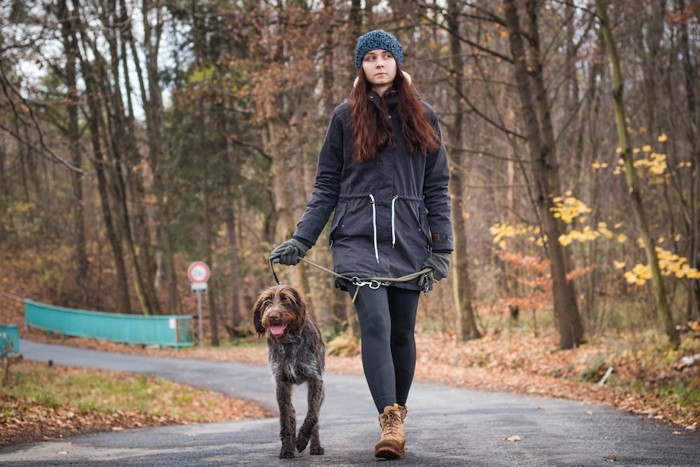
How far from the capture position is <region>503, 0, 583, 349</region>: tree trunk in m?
16.2

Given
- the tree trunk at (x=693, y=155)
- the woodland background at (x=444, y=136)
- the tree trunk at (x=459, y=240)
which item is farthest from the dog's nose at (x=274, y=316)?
the tree trunk at (x=459, y=240)

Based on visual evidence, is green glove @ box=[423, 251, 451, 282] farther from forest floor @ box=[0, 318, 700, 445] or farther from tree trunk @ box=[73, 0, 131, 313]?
tree trunk @ box=[73, 0, 131, 313]

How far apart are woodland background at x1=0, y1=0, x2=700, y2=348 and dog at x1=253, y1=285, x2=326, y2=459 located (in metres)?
6.17

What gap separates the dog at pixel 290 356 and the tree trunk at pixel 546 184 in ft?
36.7

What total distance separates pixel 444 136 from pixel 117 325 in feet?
48.7

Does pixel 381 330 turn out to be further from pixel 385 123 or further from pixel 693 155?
pixel 693 155

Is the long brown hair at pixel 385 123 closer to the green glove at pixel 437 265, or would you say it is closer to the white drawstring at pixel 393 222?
the white drawstring at pixel 393 222

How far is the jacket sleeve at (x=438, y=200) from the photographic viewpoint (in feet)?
17.2

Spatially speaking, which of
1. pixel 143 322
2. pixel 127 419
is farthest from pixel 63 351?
pixel 127 419

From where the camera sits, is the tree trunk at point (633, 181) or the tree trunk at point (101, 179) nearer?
the tree trunk at point (633, 181)

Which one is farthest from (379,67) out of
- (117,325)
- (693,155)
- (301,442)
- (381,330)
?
(117,325)

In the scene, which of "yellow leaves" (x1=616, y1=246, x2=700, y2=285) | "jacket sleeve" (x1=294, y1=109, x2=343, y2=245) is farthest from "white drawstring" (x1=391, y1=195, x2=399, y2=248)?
"yellow leaves" (x1=616, y1=246, x2=700, y2=285)

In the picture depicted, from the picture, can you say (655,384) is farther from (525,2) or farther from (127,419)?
(525,2)

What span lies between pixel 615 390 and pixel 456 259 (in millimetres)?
8933
